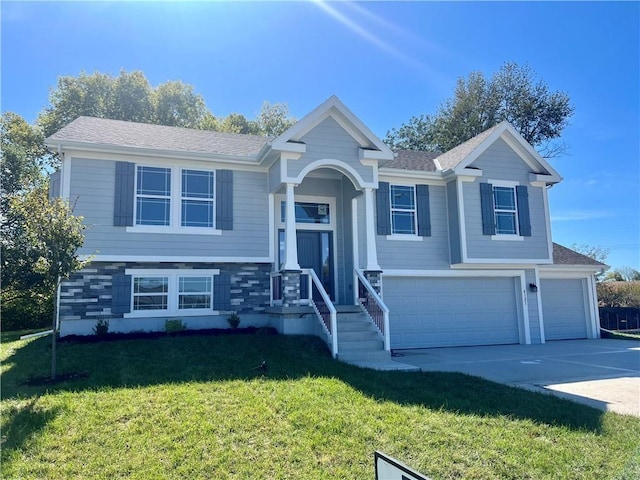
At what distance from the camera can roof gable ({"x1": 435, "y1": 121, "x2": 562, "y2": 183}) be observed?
13.5m

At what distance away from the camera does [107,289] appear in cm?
1047

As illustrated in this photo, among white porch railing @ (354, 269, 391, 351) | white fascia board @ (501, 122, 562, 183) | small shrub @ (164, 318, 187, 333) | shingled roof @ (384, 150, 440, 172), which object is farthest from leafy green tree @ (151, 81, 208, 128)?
white porch railing @ (354, 269, 391, 351)

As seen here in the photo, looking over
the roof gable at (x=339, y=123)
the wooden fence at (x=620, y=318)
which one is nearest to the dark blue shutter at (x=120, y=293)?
the roof gable at (x=339, y=123)

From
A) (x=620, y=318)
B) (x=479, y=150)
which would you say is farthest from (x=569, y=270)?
(x=620, y=318)

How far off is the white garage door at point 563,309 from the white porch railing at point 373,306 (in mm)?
7694

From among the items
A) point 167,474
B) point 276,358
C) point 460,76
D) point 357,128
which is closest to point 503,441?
point 167,474

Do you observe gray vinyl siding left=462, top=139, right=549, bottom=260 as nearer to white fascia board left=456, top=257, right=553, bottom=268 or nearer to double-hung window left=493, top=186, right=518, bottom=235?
white fascia board left=456, top=257, right=553, bottom=268

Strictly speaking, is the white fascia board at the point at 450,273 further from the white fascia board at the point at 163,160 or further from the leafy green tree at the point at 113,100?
the leafy green tree at the point at 113,100

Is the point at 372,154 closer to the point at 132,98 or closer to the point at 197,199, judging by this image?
the point at 197,199

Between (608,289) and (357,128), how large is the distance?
62.9ft

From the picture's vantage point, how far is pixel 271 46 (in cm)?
1201

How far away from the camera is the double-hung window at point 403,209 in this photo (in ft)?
43.7

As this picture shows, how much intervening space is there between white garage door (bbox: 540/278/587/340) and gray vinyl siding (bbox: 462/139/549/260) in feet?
7.28

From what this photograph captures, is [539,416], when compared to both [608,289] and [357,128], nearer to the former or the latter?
[357,128]
